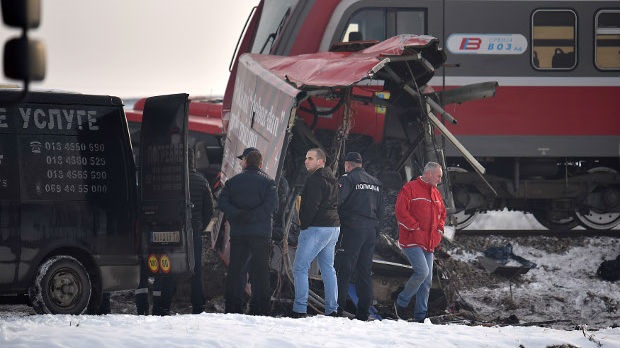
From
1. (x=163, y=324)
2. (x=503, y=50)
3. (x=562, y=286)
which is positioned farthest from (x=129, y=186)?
(x=503, y=50)

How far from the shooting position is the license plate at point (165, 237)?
485 inches

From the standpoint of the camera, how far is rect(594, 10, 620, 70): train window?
1844cm

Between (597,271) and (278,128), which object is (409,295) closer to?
(278,128)

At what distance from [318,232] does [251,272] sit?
28.8 inches

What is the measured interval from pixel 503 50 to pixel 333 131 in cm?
342

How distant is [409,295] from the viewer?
42.3ft

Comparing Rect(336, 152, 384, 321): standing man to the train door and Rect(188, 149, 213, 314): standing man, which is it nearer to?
Rect(188, 149, 213, 314): standing man

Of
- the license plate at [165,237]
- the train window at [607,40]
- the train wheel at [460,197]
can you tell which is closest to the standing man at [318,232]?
the license plate at [165,237]

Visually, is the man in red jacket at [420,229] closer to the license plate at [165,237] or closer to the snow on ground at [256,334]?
the snow on ground at [256,334]

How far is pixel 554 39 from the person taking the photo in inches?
721

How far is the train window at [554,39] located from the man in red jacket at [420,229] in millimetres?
5678

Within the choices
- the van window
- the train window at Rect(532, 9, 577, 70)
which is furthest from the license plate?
the train window at Rect(532, 9, 577, 70)

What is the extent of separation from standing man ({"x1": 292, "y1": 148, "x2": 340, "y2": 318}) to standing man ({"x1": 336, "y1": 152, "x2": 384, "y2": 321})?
0.25 m

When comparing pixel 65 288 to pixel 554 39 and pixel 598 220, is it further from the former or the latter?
pixel 598 220
